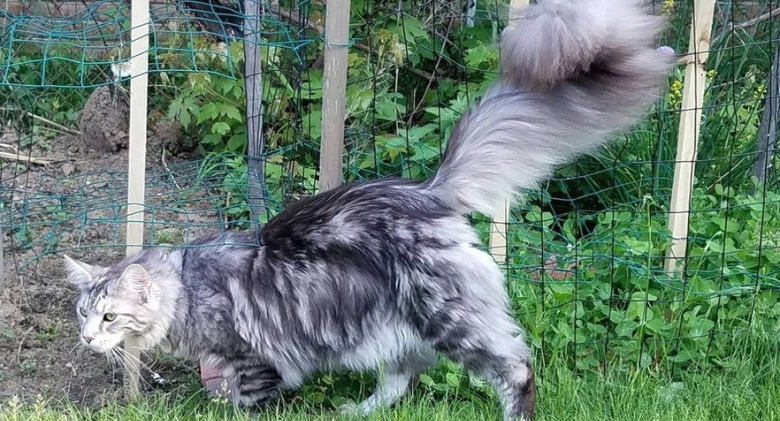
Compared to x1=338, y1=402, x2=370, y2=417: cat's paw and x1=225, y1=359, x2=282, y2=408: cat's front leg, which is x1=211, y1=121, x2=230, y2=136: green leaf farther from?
x1=338, y1=402, x2=370, y2=417: cat's paw

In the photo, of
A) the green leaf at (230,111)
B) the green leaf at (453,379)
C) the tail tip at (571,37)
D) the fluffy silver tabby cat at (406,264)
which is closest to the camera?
the tail tip at (571,37)

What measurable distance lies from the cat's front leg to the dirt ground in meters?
0.46

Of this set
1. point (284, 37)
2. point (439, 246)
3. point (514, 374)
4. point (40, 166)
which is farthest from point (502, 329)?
point (40, 166)

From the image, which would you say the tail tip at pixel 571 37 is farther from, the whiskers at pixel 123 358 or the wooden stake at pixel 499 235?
the whiskers at pixel 123 358

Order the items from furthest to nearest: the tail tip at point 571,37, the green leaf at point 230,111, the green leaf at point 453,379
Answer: the green leaf at point 230,111, the green leaf at point 453,379, the tail tip at point 571,37

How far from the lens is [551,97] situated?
3.15 meters

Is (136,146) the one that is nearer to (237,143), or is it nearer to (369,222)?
(369,222)

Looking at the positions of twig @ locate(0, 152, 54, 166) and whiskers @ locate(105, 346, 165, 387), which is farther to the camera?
twig @ locate(0, 152, 54, 166)

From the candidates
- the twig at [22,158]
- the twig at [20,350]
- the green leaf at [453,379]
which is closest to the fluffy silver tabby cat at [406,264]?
the green leaf at [453,379]

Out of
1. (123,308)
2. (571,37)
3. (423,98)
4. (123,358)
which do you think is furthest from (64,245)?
(571,37)

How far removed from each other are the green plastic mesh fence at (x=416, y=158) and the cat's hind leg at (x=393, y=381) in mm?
543

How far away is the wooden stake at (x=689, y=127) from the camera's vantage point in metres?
3.53

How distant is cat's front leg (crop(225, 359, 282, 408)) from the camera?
345cm

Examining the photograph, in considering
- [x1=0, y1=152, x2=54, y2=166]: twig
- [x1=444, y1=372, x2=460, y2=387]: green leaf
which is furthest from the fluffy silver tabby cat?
[x1=0, y1=152, x2=54, y2=166]: twig
